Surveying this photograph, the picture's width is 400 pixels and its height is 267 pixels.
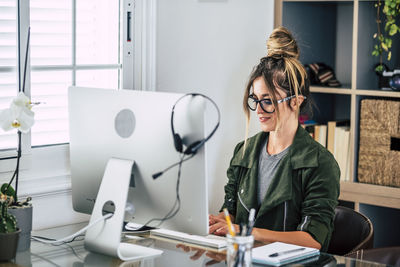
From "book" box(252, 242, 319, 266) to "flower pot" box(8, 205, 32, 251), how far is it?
2.33 feet

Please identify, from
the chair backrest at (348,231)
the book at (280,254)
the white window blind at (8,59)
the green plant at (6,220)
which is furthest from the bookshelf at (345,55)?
the green plant at (6,220)

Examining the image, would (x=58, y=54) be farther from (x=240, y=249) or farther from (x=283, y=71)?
(x=240, y=249)

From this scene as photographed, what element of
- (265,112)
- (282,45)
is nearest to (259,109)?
(265,112)

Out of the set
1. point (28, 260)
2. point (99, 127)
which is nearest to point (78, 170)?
point (99, 127)

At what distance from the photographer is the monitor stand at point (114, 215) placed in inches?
74.9

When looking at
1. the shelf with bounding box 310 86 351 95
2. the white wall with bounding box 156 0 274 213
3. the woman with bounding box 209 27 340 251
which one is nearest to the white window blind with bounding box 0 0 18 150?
the white wall with bounding box 156 0 274 213

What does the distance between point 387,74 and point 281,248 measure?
5.37ft

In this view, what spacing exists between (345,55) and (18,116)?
7.55 ft

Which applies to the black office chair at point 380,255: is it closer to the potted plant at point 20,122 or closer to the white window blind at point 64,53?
the potted plant at point 20,122

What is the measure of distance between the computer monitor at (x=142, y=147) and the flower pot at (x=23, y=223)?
171 millimetres

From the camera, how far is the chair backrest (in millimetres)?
2441

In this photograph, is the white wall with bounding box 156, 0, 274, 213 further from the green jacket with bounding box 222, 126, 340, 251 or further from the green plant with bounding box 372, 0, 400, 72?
the green jacket with bounding box 222, 126, 340, 251

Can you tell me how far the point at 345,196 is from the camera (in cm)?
338

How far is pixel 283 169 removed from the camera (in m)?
2.36
